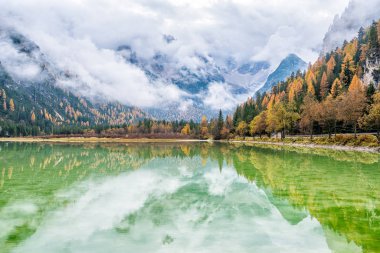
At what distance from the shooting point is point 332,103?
8325cm

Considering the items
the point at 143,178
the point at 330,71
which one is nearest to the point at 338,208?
the point at 143,178

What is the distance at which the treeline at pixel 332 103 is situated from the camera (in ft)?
241

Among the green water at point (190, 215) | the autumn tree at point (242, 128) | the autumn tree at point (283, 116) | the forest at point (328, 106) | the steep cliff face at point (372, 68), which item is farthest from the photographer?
the autumn tree at point (242, 128)

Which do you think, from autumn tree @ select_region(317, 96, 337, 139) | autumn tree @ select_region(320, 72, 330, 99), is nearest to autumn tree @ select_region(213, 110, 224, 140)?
autumn tree @ select_region(320, 72, 330, 99)

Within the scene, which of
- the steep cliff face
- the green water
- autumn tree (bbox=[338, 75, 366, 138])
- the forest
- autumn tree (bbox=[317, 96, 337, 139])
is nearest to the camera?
the green water

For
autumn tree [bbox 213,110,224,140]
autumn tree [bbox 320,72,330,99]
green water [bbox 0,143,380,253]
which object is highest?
autumn tree [bbox 320,72,330,99]

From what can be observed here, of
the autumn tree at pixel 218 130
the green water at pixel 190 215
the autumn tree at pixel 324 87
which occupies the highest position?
the autumn tree at pixel 324 87

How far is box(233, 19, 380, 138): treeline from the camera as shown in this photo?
241ft

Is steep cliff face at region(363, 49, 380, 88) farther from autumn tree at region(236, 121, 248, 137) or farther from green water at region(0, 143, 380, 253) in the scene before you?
green water at region(0, 143, 380, 253)

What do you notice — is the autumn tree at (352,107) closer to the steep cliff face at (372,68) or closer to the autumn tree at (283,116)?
the autumn tree at (283,116)

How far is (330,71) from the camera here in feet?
438

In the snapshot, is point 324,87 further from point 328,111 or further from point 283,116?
point 328,111

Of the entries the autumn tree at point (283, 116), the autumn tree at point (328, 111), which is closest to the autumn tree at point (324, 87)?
the autumn tree at point (283, 116)

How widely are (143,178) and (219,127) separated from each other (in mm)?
134913
